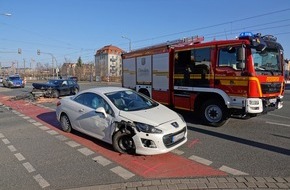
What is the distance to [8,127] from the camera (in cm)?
934

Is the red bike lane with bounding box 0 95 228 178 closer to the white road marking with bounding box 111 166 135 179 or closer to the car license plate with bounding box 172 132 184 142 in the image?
the white road marking with bounding box 111 166 135 179

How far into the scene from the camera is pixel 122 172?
4.95 m

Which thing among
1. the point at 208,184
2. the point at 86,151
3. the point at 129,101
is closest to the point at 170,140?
the point at 208,184

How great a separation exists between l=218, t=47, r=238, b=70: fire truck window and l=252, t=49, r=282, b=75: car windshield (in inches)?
20.7

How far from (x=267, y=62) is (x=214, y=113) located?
7.17 feet

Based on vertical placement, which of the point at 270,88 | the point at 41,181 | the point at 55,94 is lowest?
the point at 41,181

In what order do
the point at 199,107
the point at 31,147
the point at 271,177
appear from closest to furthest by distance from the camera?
the point at 271,177, the point at 31,147, the point at 199,107

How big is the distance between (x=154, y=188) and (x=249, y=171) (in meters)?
1.85

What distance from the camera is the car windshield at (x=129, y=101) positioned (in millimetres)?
6531

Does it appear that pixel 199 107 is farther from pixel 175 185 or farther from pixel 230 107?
pixel 175 185

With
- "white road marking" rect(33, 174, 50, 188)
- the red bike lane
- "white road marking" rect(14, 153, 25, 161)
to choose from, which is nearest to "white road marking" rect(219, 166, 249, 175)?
the red bike lane

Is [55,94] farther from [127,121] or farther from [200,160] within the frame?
[200,160]

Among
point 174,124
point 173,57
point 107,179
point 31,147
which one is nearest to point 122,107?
point 174,124

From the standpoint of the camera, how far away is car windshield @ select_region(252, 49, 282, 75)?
25.0 ft
